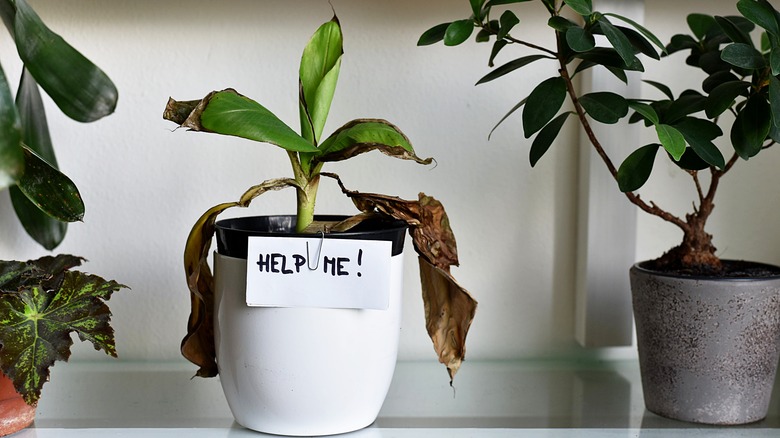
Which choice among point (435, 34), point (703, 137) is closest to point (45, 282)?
point (435, 34)

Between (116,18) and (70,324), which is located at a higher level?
(116,18)

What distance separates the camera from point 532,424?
36.6 inches

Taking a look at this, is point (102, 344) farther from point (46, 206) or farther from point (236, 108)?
point (236, 108)

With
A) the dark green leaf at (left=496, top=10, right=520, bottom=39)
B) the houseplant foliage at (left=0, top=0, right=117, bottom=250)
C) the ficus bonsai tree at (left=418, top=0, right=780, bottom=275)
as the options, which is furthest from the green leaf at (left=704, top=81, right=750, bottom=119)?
the houseplant foliage at (left=0, top=0, right=117, bottom=250)

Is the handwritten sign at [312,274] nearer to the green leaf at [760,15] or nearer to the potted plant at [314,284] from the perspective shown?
the potted plant at [314,284]

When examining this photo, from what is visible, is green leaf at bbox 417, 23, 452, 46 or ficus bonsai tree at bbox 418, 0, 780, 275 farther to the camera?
green leaf at bbox 417, 23, 452, 46

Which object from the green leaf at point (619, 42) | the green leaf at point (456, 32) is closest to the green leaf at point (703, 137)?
the green leaf at point (619, 42)

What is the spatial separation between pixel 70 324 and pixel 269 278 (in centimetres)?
21

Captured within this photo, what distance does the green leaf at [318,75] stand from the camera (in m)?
0.84

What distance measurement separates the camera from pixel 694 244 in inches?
37.0

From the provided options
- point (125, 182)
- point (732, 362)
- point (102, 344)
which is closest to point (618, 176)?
point (732, 362)

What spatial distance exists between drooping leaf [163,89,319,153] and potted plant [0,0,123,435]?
0.10 m

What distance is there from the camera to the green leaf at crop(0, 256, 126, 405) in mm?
776

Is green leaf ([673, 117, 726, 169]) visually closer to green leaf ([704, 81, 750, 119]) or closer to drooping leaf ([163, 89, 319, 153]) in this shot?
green leaf ([704, 81, 750, 119])
